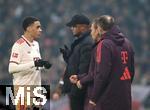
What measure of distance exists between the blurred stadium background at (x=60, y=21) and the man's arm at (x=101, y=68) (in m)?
9.92

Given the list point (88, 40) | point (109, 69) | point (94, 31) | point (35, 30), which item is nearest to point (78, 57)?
point (88, 40)

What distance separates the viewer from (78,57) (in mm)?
11320

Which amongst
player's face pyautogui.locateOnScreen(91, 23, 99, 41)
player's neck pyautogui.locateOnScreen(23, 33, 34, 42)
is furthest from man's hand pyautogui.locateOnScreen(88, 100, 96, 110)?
player's neck pyautogui.locateOnScreen(23, 33, 34, 42)

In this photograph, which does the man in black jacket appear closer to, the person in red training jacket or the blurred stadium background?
the person in red training jacket

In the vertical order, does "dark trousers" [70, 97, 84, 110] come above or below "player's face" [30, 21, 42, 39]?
below

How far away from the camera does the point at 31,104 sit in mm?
11359

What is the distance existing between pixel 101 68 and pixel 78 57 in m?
0.99

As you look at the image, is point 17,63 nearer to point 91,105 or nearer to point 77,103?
point 77,103

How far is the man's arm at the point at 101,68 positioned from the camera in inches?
410

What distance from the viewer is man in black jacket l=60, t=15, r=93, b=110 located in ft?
36.8

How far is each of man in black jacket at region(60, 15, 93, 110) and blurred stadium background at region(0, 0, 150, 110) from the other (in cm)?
891

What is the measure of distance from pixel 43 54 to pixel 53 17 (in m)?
2.23

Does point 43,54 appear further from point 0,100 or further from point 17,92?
point 17,92

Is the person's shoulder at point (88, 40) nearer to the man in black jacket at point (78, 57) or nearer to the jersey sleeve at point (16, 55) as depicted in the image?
the man in black jacket at point (78, 57)
